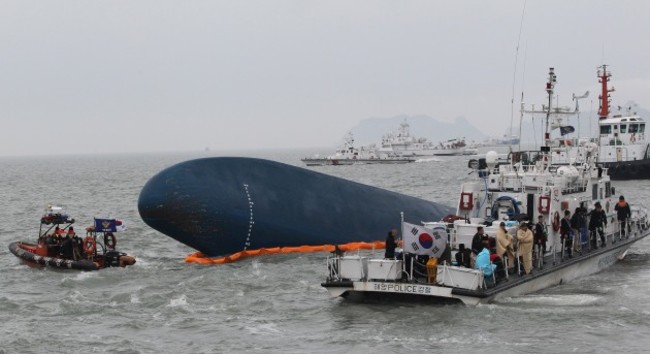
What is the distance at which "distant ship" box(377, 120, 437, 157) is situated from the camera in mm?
170725

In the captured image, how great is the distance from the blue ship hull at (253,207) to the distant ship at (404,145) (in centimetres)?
13447

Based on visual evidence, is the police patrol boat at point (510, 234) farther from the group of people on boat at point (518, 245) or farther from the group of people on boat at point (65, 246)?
the group of people on boat at point (65, 246)

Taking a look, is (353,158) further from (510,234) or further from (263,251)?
(510,234)

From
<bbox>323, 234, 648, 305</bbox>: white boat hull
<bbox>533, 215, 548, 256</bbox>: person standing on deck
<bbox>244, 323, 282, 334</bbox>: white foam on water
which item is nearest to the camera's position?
<bbox>244, 323, 282, 334</bbox>: white foam on water

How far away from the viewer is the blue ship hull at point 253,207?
29.5 meters

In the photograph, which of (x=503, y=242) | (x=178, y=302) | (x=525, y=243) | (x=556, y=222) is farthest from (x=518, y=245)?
(x=178, y=302)

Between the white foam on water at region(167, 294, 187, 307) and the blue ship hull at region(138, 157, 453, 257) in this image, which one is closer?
the white foam on water at region(167, 294, 187, 307)

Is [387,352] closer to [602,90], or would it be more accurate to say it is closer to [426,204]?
[426,204]

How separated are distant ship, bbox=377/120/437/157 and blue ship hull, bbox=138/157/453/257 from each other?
134468 mm

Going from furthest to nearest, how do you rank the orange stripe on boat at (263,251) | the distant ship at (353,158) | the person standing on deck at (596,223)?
the distant ship at (353,158)
the orange stripe on boat at (263,251)
the person standing on deck at (596,223)

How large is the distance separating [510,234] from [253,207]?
449 inches

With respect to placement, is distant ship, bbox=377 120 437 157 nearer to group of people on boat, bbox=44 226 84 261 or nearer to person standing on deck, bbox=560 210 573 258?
group of people on boat, bbox=44 226 84 261

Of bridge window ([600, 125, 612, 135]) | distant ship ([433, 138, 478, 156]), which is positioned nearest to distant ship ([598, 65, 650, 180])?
bridge window ([600, 125, 612, 135])

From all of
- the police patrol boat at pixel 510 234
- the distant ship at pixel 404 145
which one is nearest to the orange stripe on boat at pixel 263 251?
the police patrol boat at pixel 510 234
